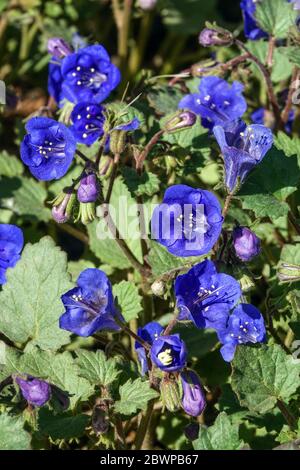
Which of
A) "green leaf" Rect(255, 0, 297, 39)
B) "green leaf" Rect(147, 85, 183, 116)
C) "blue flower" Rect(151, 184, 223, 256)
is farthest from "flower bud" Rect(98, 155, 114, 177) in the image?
"green leaf" Rect(255, 0, 297, 39)

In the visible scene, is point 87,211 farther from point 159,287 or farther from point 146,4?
point 146,4

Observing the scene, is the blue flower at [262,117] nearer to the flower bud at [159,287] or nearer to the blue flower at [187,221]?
the blue flower at [187,221]

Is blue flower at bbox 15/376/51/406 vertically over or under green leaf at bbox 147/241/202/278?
over

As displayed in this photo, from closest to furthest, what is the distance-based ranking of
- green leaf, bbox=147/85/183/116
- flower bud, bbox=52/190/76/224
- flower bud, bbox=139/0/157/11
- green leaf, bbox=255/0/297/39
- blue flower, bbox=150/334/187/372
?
blue flower, bbox=150/334/187/372, flower bud, bbox=52/190/76/224, green leaf, bbox=147/85/183/116, green leaf, bbox=255/0/297/39, flower bud, bbox=139/0/157/11

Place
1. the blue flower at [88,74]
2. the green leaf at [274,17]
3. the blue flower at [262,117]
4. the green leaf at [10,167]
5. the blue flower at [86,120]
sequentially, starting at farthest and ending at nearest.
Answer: the green leaf at [10,167] < the blue flower at [262,117] < the green leaf at [274,17] < the blue flower at [88,74] < the blue flower at [86,120]

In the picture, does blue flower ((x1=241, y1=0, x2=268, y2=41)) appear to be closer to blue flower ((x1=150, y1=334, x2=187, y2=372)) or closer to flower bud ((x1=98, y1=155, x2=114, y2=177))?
flower bud ((x1=98, y1=155, x2=114, y2=177))

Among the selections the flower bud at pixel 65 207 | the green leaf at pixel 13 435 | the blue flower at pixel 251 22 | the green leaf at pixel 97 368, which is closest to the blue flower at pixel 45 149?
the flower bud at pixel 65 207
